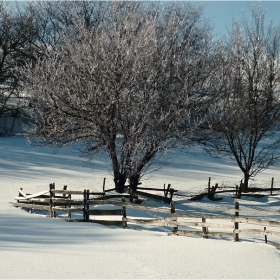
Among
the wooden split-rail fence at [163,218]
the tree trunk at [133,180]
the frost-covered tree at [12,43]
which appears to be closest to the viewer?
the wooden split-rail fence at [163,218]

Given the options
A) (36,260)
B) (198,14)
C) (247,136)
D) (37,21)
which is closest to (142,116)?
(247,136)

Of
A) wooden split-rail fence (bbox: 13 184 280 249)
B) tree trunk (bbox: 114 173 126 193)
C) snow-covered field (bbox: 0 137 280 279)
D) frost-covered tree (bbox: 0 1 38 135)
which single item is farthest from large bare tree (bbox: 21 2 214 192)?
frost-covered tree (bbox: 0 1 38 135)

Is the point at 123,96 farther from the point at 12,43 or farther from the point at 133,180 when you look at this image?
Answer: the point at 12,43

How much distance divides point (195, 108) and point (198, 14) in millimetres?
14764

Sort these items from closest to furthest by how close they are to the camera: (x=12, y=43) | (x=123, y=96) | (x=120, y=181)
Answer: (x=123, y=96)
(x=120, y=181)
(x=12, y=43)

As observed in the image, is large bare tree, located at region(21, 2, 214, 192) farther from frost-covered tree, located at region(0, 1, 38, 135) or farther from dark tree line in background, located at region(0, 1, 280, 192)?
frost-covered tree, located at region(0, 1, 38, 135)

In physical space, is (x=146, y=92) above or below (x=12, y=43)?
below

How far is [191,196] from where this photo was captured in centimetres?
2288

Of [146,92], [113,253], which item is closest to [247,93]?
[146,92]

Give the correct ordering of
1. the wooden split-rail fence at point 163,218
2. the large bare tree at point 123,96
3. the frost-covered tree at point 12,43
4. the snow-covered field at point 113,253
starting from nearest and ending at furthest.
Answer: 1. the snow-covered field at point 113,253
2. the wooden split-rail fence at point 163,218
3. the large bare tree at point 123,96
4. the frost-covered tree at point 12,43

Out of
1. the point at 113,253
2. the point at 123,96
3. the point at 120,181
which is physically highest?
the point at 123,96

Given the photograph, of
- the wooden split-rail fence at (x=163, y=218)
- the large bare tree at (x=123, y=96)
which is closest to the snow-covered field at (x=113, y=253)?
the wooden split-rail fence at (x=163, y=218)

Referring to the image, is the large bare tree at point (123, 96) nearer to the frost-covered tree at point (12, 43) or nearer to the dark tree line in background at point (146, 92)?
the dark tree line in background at point (146, 92)

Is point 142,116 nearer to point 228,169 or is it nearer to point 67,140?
point 67,140
